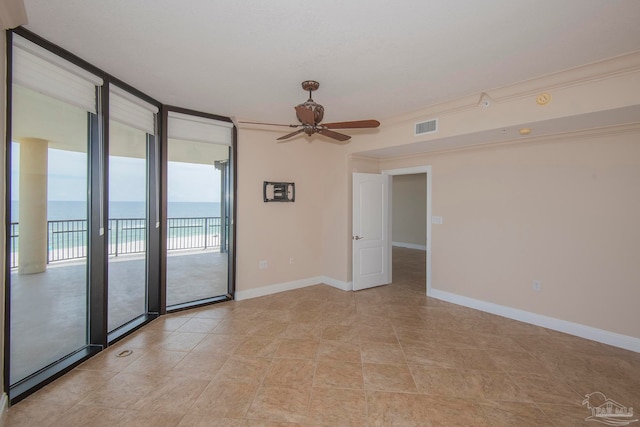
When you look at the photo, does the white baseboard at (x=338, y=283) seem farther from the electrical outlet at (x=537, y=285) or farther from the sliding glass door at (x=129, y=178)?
the sliding glass door at (x=129, y=178)

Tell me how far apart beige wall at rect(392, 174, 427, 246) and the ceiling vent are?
235 inches

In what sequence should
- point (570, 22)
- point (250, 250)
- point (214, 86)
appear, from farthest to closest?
point (250, 250) → point (214, 86) → point (570, 22)

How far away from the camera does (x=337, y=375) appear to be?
2592 mm

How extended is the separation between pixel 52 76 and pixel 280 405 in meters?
3.31

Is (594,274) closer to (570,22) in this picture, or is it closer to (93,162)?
(570,22)

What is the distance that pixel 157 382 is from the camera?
2461mm

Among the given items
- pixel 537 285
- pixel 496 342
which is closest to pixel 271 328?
pixel 496 342

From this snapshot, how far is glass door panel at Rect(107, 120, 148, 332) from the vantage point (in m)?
3.33

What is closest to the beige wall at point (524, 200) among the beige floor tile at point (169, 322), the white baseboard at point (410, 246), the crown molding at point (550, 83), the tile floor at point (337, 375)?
the crown molding at point (550, 83)

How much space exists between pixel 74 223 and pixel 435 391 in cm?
373

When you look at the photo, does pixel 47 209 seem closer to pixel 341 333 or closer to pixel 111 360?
pixel 111 360

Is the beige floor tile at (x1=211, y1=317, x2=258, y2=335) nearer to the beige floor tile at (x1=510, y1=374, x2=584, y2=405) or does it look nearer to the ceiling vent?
the beige floor tile at (x1=510, y1=374, x2=584, y2=405)

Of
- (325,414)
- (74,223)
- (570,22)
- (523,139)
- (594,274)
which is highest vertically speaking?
(570,22)

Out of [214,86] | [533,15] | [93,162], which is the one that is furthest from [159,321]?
[533,15]
